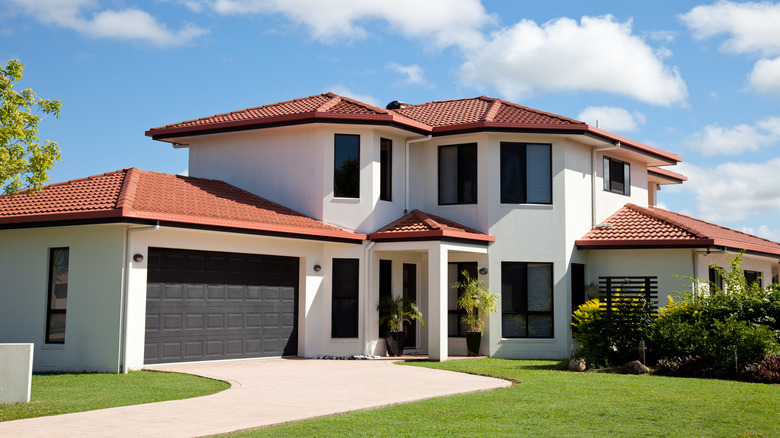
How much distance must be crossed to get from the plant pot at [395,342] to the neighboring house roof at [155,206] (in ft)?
8.55

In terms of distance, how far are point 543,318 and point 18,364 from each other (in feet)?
43.8

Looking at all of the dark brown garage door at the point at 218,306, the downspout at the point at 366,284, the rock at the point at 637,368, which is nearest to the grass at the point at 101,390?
the dark brown garage door at the point at 218,306

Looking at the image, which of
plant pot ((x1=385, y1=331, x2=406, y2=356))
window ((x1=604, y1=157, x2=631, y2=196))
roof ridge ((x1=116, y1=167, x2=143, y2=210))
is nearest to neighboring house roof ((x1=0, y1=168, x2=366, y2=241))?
roof ridge ((x1=116, y1=167, x2=143, y2=210))

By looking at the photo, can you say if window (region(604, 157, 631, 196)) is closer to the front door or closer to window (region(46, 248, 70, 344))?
the front door

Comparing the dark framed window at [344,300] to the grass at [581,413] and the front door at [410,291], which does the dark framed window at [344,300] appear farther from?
the grass at [581,413]

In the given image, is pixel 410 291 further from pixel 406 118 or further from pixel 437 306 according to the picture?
pixel 406 118

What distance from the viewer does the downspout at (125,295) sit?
51.9 ft

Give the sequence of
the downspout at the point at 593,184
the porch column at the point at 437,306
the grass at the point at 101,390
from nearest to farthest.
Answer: the grass at the point at 101,390, the porch column at the point at 437,306, the downspout at the point at 593,184

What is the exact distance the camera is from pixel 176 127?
22672 millimetres

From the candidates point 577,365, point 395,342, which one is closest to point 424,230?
point 395,342

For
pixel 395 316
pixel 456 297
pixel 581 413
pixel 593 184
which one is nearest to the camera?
pixel 581 413

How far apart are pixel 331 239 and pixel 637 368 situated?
7478 millimetres

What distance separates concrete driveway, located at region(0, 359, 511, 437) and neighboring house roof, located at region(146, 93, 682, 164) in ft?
20.0

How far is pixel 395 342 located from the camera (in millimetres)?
20531
